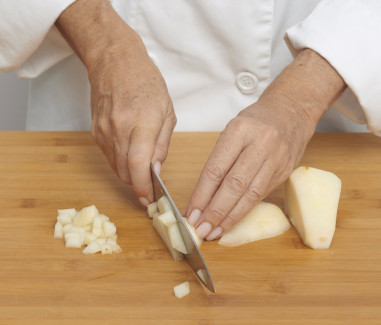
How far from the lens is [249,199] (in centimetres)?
114

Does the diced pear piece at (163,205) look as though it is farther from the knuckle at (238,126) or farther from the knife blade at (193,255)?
the knuckle at (238,126)

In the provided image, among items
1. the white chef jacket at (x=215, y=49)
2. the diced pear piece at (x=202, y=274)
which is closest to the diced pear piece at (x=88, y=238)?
the diced pear piece at (x=202, y=274)

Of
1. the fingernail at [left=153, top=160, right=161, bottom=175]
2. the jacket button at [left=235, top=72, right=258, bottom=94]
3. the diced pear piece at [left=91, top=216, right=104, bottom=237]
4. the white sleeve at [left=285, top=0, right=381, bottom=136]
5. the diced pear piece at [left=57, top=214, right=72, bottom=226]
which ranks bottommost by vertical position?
the diced pear piece at [left=57, top=214, right=72, bottom=226]

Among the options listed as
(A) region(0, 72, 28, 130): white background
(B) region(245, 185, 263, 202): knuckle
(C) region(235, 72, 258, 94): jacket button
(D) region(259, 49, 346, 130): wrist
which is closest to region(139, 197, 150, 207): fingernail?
(B) region(245, 185, 263, 202): knuckle

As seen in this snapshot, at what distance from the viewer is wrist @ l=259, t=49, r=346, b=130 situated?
1.33 m

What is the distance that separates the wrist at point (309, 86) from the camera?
52.2 inches

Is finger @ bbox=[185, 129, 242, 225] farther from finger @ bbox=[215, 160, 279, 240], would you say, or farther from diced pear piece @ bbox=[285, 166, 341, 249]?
diced pear piece @ bbox=[285, 166, 341, 249]

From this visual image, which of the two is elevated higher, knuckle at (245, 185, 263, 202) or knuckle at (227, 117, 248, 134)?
knuckle at (227, 117, 248, 134)

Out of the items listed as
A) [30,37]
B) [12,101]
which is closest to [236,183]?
[30,37]

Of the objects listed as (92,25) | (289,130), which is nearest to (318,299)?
(289,130)

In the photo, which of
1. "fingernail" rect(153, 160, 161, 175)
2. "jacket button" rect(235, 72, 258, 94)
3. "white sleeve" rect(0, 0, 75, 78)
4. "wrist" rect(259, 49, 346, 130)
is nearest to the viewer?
"fingernail" rect(153, 160, 161, 175)

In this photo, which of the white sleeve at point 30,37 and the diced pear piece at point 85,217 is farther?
the white sleeve at point 30,37

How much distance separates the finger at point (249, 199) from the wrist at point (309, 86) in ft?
0.74

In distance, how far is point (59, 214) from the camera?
122 centimetres
